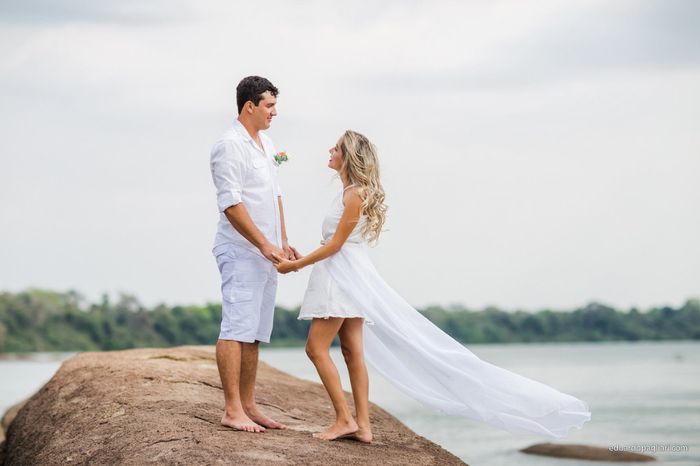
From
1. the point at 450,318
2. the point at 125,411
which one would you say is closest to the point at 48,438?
the point at 125,411

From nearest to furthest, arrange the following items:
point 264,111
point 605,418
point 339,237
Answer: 1. point 339,237
2. point 264,111
3. point 605,418

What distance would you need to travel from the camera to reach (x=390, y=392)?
47.8 metres

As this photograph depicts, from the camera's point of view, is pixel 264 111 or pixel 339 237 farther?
pixel 264 111

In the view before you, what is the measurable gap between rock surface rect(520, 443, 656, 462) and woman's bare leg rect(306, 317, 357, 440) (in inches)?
510

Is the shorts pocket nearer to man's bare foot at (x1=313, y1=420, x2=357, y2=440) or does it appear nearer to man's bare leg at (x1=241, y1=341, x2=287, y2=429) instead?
man's bare leg at (x1=241, y1=341, x2=287, y2=429)

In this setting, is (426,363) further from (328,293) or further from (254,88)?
(254,88)

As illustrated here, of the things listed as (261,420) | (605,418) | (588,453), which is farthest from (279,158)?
(605,418)

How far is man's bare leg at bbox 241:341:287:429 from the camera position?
314 inches

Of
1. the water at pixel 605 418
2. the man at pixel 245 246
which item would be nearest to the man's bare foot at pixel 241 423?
the man at pixel 245 246

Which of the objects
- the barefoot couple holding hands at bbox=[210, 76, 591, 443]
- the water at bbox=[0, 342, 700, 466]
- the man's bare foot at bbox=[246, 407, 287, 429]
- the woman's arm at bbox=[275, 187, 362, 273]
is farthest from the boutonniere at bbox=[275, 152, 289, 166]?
the water at bbox=[0, 342, 700, 466]

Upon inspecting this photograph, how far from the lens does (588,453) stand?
784 inches

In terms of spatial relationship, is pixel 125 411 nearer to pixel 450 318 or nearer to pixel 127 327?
pixel 127 327

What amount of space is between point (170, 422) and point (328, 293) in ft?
5.20

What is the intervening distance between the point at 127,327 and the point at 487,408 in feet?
215
